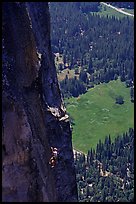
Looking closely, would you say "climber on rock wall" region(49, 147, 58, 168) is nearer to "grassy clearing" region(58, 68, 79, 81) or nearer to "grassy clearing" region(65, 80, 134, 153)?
"grassy clearing" region(65, 80, 134, 153)

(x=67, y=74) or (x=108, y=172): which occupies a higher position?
(x=67, y=74)

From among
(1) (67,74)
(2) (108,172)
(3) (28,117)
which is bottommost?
(2) (108,172)

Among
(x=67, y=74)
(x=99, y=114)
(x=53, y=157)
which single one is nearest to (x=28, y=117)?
(x=53, y=157)

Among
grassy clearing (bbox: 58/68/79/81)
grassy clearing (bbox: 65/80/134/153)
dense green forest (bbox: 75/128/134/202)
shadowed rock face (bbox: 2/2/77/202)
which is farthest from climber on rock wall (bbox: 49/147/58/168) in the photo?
grassy clearing (bbox: 58/68/79/81)

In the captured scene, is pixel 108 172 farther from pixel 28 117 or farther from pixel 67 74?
pixel 28 117

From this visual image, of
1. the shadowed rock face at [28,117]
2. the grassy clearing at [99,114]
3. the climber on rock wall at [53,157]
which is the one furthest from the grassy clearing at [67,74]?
the climber on rock wall at [53,157]

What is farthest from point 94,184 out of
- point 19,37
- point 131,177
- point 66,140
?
point 19,37
